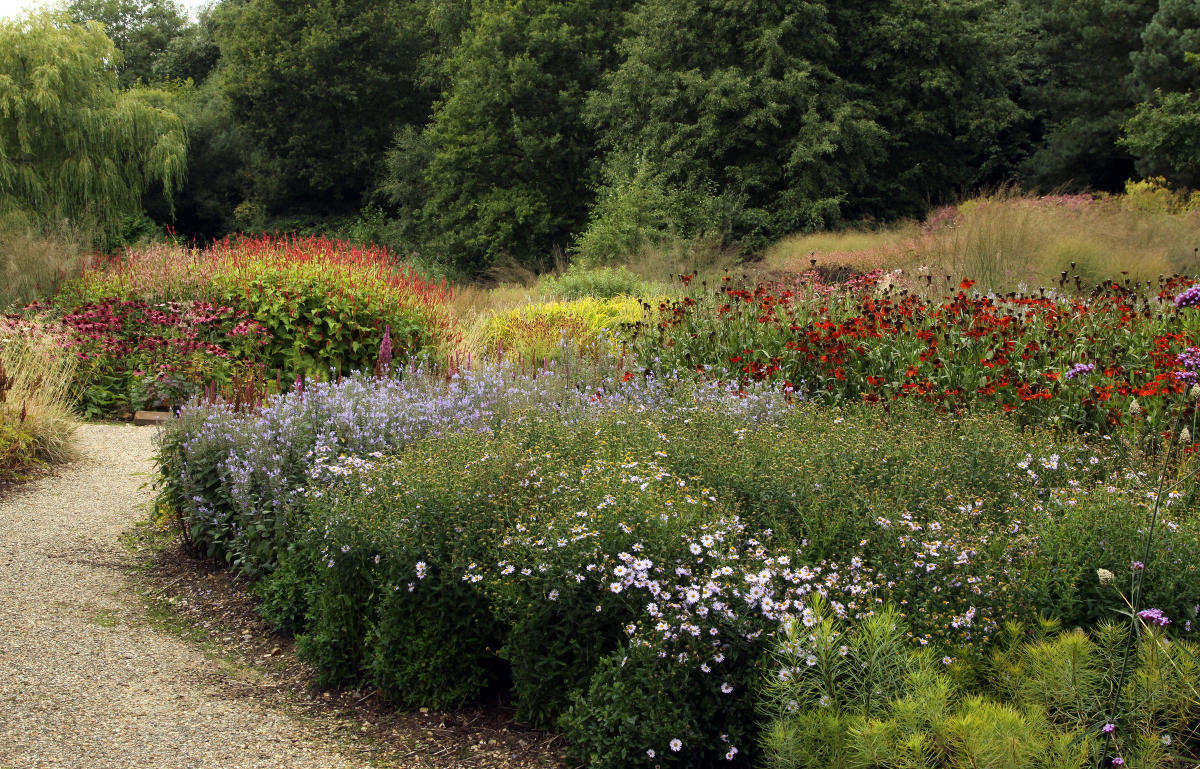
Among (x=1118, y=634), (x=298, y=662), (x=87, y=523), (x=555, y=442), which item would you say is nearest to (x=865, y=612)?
(x=1118, y=634)

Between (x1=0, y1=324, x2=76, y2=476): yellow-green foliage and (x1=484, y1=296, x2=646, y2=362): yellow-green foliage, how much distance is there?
3294 mm

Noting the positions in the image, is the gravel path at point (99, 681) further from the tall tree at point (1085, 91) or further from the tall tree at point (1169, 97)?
the tall tree at point (1085, 91)

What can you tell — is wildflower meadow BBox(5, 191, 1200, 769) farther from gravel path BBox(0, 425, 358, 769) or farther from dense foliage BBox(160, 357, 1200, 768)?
gravel path BBox(0, 425, 358, 769)

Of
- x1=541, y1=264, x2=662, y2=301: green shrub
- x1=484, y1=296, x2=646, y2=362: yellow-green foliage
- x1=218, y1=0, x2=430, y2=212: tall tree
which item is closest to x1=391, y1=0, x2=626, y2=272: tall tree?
x1=218, y1=0, x2=430, y2=212: tall tree

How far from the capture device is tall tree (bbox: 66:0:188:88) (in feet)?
135

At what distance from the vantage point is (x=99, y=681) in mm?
3547

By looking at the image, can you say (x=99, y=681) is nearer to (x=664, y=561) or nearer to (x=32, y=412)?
(x=664, y=561)

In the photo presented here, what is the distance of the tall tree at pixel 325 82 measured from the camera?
32.2 meters

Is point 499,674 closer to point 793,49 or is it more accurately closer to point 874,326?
point 874,326

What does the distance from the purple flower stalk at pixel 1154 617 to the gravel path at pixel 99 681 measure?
7.71ft

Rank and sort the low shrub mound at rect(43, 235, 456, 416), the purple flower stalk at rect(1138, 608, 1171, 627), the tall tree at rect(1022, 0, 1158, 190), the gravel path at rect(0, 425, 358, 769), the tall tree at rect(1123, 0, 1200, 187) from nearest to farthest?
the purple flower stalk at rect(1138, 608, 1171, 627), the gravel path at rect(0, 425, 358, 769), the low shrub mound at rect(43, 235, 456, 416), the tall tree at rect(1123, 0, 1200, 187), the tall tree at rect(1022, 0, 1158, 190)

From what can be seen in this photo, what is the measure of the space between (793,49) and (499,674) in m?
22.7

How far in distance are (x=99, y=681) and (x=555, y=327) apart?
5.98 meters

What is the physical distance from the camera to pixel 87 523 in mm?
5430
